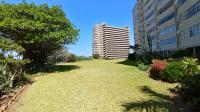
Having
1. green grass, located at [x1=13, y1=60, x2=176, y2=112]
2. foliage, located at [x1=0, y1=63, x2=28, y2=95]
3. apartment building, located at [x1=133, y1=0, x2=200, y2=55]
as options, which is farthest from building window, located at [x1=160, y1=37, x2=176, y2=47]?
foliage, located at [x1=0, y1=63, x2=28, y2=95]

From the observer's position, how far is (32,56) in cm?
3184

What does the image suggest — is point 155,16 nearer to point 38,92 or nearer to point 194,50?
point 194,50

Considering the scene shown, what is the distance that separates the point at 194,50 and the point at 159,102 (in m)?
30.0

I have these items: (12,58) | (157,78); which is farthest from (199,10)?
(12,58)

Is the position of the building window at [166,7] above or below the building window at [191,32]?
above

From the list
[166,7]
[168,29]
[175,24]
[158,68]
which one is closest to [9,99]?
[158,68]

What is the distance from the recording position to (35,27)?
26719 millimetres

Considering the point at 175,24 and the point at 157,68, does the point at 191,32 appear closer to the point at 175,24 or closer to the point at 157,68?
the point at 175,24

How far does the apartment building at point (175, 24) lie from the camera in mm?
38125

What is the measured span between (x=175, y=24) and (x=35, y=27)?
30041 millimetres

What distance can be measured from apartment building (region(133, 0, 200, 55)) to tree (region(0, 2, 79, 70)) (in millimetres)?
17609

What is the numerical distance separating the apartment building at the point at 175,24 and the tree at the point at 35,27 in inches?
693

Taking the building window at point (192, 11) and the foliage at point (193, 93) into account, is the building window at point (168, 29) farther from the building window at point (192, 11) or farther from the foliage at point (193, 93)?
the foliage at point (193, 93)

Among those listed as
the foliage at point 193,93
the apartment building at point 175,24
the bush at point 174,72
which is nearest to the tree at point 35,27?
the bush at point 174,72
